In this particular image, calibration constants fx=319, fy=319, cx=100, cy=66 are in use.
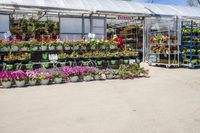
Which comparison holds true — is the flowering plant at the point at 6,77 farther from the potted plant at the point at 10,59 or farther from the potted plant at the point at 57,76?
the potted plant at the point at 10,59

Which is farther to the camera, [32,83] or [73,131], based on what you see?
[32,83]

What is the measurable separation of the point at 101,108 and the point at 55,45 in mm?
7173

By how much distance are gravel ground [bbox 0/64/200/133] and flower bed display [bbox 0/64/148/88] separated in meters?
0.59

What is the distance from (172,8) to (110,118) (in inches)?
759

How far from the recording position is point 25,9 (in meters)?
16.4

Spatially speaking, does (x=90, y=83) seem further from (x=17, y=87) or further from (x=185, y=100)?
(x=185, y=100)

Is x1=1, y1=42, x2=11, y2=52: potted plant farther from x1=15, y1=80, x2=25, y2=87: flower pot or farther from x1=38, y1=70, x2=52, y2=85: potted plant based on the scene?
x1=15, y1=80, x2=25, y2=87: flower pot

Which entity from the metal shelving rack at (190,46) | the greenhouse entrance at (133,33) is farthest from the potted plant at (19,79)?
the greenhouse entrance at (133,33)

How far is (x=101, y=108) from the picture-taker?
6711mm

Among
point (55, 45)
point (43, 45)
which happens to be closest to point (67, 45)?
point (55, 45)

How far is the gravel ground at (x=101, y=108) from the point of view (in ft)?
17.2

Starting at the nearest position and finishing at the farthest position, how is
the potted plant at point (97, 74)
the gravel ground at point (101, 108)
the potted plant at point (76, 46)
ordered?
the gravel ground at point (101, 108) < the potted plant at point (97, 74) < the potted plant at point (76, 46)

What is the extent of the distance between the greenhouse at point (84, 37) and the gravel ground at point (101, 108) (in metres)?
2.37

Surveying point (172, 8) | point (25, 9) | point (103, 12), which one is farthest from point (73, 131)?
point (172, 8)
